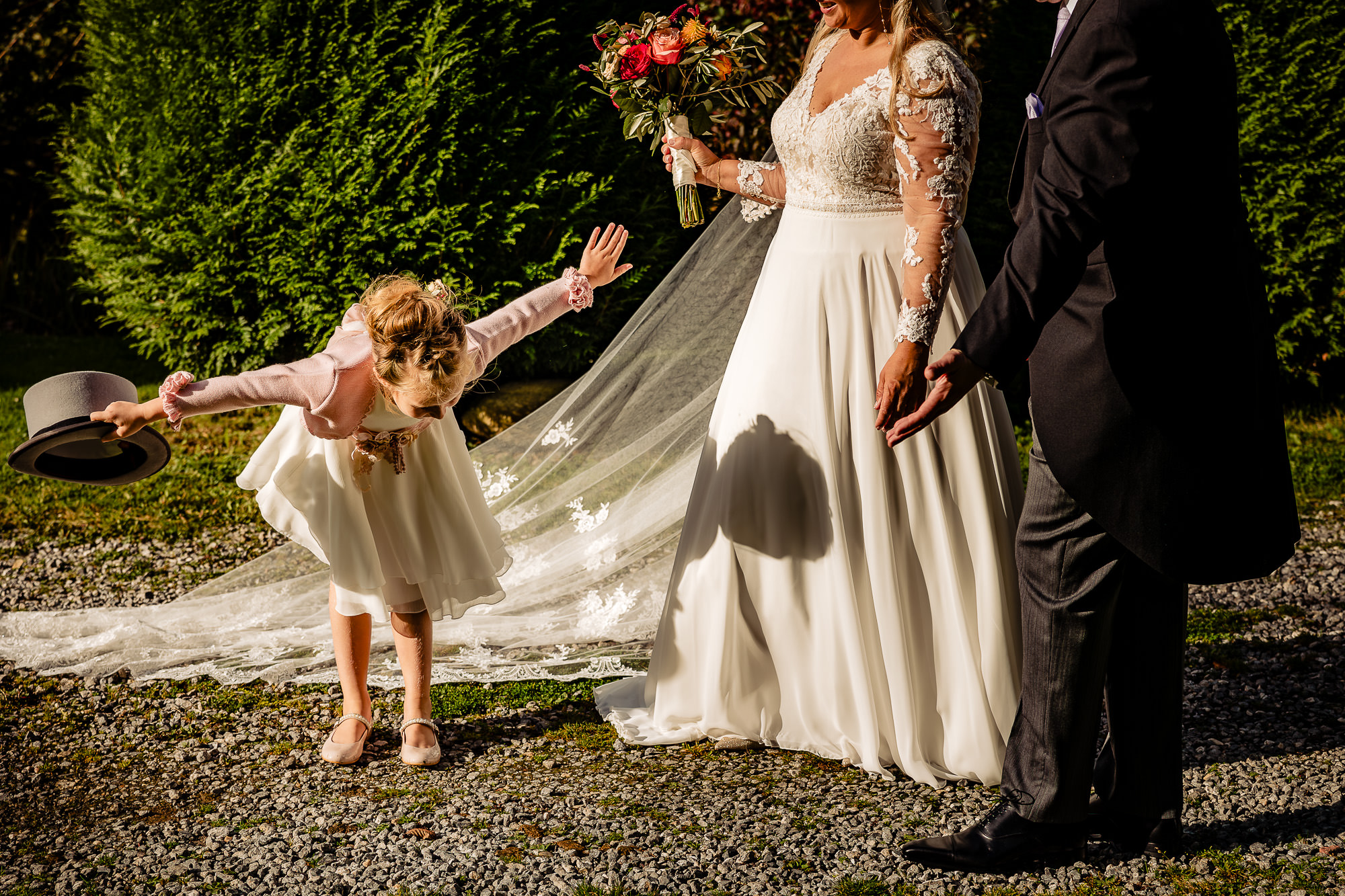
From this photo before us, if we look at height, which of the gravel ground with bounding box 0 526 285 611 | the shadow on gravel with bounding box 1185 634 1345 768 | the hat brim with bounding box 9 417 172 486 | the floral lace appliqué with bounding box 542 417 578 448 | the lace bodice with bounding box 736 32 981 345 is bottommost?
the shadow on gravel with bounding box 1185 634 1345 768

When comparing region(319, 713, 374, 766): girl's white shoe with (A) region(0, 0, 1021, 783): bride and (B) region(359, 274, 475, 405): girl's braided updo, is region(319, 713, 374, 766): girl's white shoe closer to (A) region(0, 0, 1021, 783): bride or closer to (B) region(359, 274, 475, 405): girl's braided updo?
(A) region(0, 0, 1021, 783): bride

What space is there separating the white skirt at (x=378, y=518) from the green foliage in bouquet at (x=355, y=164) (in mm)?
3295

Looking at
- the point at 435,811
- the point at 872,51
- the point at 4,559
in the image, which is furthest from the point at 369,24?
the point at 435,811

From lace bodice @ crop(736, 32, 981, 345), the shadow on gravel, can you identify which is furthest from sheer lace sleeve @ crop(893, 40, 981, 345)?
the shadow on gravel

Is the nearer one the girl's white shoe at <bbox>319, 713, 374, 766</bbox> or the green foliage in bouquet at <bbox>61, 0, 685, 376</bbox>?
the girl's white shoe at <bbox>319, 713, 374, 766</bbox>

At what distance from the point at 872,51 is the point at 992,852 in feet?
6.60

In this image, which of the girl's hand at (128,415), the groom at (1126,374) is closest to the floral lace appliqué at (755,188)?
the groom at (1126,374)

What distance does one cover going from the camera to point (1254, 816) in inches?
114

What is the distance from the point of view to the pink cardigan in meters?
2.89

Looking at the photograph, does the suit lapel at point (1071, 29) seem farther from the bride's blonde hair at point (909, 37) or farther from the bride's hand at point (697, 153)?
the bride's hand at point (697, 153)

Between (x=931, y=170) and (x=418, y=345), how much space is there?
4.49ft

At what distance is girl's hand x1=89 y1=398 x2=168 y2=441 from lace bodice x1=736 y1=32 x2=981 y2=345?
1.81m

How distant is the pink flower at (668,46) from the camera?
3432 mm

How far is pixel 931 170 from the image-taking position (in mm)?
2812
